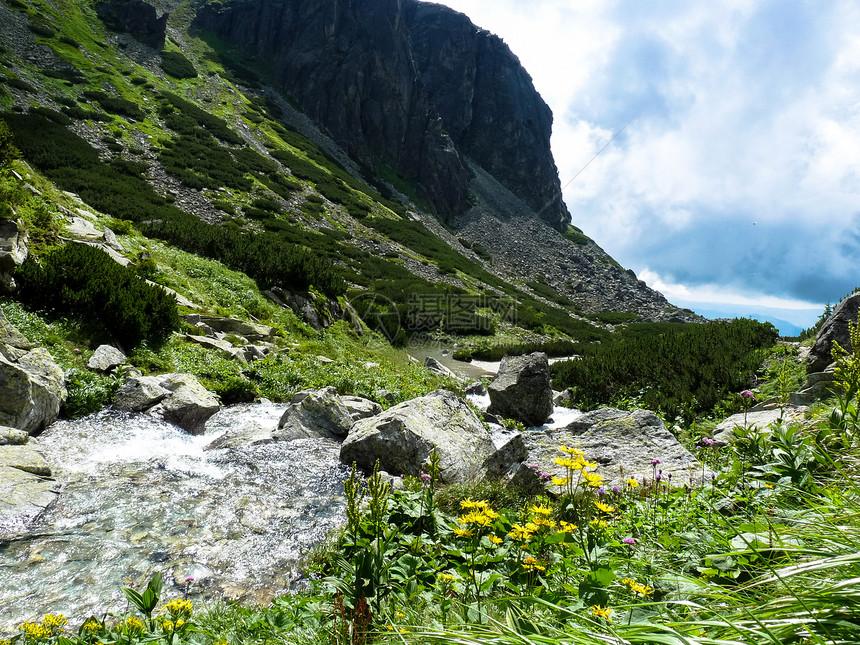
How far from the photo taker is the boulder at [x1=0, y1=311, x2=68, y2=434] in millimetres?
4941

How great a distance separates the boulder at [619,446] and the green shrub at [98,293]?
7.98 metres

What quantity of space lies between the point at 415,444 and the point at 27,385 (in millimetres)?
4991

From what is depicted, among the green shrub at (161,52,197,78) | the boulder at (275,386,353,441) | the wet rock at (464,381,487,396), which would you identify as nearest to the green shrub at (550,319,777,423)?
the wet rock at (464,381,487,396)

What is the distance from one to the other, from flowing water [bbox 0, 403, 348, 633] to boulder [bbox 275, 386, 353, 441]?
32 cm

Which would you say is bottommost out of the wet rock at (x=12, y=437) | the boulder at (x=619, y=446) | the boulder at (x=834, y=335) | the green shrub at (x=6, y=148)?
the wet rock at (x=12, y=437)

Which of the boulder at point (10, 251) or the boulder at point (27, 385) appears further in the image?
the boulder at point (10, 251)

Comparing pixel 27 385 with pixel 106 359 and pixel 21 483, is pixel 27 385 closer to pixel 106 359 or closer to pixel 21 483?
pixel 21 483

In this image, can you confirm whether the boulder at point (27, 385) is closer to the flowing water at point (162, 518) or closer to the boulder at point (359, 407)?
the flowing water at point (162, 518)

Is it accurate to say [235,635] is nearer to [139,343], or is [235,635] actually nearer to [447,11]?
[139,343]

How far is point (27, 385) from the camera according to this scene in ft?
16.8

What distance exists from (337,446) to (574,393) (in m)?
10.2

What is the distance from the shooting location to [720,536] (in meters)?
2.25

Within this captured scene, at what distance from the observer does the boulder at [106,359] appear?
6.76 metres

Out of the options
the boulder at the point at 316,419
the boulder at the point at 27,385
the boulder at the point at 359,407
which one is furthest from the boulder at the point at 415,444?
the boulder at the point at 27,385
